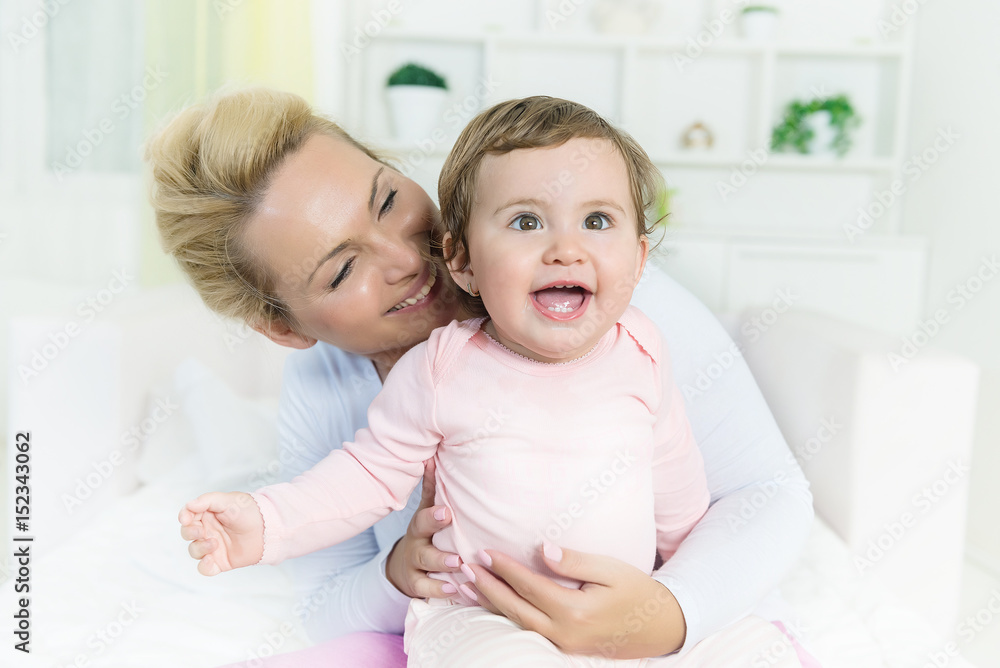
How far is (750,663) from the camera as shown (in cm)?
79

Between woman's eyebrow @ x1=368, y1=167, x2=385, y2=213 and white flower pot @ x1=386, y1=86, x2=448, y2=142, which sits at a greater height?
white flower pot @ x1=386, y1=86, x2=448, y2=142

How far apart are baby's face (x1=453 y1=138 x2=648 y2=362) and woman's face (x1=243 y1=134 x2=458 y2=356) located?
0.18 meters

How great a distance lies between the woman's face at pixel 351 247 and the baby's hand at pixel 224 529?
29 centimetres

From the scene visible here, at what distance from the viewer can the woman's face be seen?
0.92 metres

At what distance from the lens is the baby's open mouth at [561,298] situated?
0.76m

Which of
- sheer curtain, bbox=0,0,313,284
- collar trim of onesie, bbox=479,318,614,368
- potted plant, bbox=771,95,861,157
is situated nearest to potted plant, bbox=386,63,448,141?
sheer curtain, bbox=0,0,313,284

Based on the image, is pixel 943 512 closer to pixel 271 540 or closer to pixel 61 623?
pixel 271 540

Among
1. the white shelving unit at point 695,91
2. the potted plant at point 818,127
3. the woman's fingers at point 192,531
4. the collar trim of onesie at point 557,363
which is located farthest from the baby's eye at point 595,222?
the potted plant at point 818,127

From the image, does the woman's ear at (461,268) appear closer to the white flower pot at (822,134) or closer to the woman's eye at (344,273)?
the woman's eye at (344,273)

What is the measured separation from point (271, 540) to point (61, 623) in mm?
632

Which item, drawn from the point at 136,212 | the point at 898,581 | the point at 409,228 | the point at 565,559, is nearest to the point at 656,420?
the point at 565,559

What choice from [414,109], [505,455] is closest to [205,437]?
[505,455]

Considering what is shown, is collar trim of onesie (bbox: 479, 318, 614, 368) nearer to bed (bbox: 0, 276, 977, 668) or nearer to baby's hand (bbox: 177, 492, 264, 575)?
baby's hand (bbox: 177, 492, 264, 575)

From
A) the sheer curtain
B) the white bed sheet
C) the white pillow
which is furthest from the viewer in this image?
the sheer curtain
